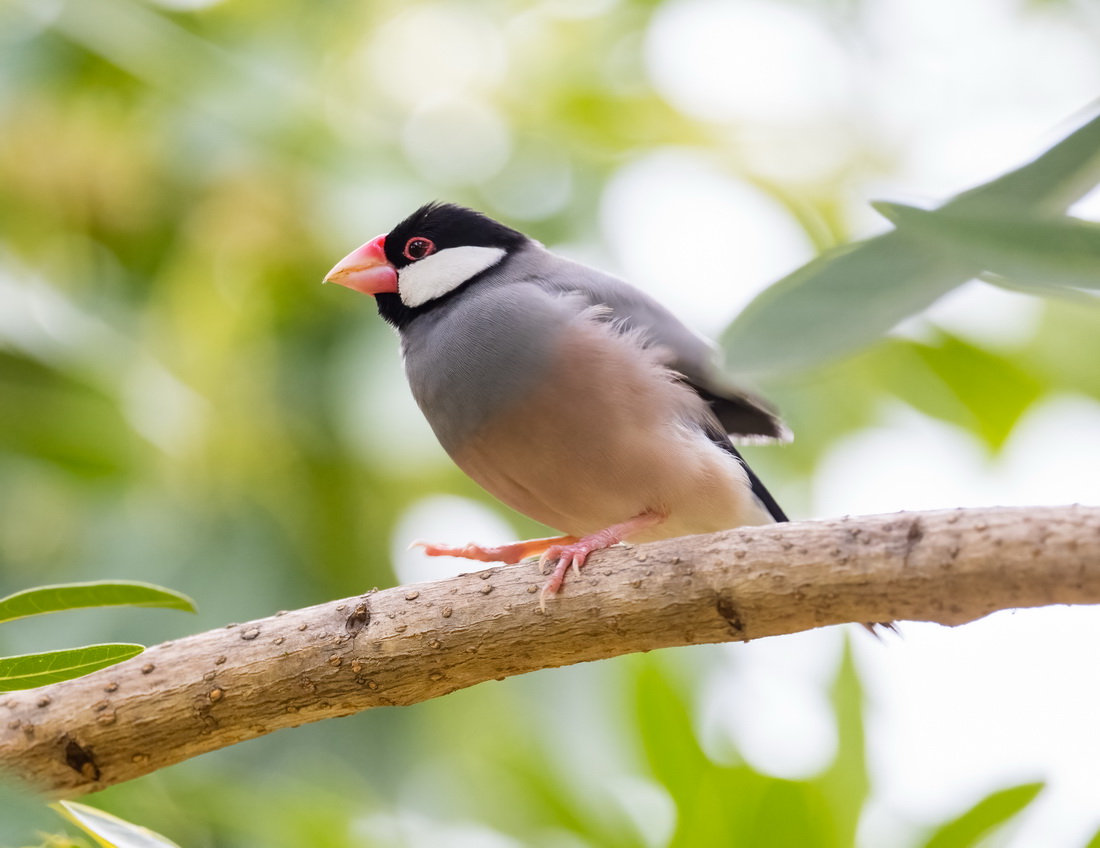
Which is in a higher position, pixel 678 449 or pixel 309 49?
pixel 309 49

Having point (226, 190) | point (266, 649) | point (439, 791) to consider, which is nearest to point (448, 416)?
point (266, 649)

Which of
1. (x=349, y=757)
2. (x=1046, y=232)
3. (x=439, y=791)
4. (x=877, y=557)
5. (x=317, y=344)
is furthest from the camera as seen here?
(x=317, y=344)

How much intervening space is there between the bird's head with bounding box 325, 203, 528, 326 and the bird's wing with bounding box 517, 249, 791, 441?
0.47 feet

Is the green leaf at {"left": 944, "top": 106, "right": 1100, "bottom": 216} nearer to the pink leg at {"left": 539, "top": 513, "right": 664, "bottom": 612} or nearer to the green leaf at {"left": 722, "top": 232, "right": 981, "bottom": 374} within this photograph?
the green leaf at {"left": 722, "top": 232, "right": 981, "bottom": 374}

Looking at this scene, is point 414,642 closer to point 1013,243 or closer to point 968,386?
point 1013,243

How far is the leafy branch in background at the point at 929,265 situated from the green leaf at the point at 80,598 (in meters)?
1.21

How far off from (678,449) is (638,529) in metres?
0.20

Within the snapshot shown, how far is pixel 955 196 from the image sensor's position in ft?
3.01

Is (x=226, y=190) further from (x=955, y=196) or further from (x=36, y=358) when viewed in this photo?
(x=955, y=196)

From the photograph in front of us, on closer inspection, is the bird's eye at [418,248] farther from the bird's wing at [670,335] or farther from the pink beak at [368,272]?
the bird's wing at [670,335]

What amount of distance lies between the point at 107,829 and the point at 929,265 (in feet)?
4.75

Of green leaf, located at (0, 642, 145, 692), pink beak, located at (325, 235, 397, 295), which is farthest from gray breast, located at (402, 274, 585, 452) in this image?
green leaf, located at (0, 642, 145, 692)

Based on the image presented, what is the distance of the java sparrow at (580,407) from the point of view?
231 cm

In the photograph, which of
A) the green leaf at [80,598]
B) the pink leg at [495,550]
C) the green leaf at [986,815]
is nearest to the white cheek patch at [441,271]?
the pink leg at [495,550]
